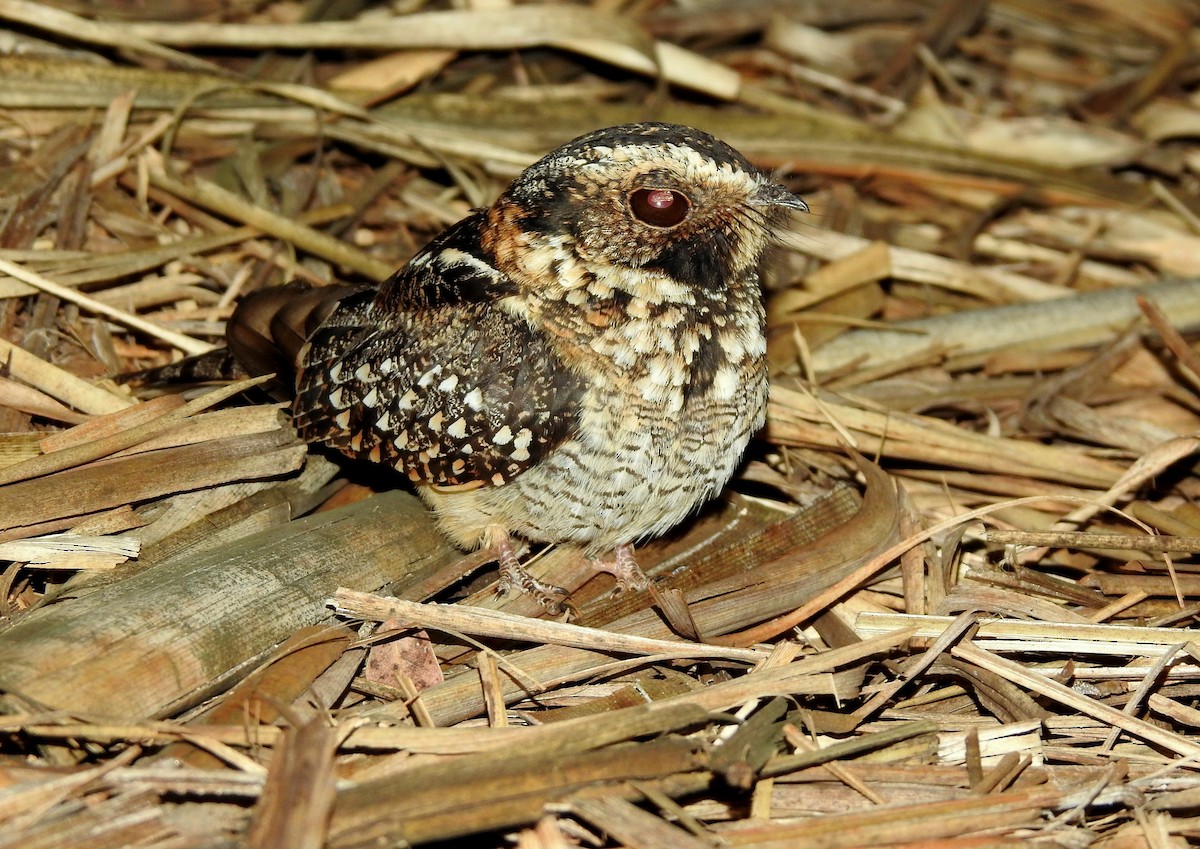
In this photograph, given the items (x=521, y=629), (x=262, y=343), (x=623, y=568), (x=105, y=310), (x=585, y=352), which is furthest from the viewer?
(x=105, y=310)

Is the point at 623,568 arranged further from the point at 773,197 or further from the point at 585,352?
the point at 773,197

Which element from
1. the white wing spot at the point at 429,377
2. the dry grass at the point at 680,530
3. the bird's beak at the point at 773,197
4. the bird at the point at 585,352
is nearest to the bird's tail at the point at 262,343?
the dry grass at the point at 680,530

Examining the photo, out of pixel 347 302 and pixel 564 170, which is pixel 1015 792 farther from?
pixel 347 302

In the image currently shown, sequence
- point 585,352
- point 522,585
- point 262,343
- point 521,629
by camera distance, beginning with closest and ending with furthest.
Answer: point 521,629
point 585,352
point 522,585
point 262,343

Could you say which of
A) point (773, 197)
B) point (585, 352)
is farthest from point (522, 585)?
point (773, 197)

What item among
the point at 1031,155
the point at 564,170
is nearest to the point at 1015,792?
the point at 564,170
